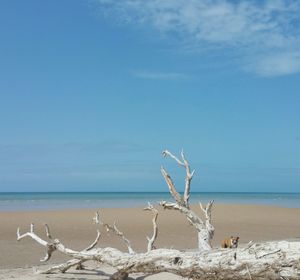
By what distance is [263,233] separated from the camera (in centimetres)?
1758

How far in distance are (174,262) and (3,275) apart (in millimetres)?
3689

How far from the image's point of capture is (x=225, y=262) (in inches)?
222

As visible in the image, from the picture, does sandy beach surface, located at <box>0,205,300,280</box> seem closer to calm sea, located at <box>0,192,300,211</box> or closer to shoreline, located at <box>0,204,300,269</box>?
shoreline, located at <box>0,204,300,269</box>

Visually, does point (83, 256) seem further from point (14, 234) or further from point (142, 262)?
point (14, 234)

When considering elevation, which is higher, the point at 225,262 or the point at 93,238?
the point at 225,262

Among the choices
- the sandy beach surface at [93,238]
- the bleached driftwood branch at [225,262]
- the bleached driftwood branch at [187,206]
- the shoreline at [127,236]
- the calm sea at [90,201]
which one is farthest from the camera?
the calm sea at [90,201]

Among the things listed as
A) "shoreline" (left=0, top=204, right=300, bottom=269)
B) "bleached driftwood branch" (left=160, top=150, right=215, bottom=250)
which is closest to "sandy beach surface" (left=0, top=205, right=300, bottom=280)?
"shoreline" (left=0, top=204, right=300, bottom=269)

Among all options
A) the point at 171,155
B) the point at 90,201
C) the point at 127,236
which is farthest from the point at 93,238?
the point at 90,201

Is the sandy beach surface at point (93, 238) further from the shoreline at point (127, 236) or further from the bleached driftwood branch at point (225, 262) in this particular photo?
the bleached driftwood branch at point (225, 262)

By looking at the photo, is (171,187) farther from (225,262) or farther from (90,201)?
(90,201)

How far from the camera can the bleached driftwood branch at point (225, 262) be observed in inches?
207

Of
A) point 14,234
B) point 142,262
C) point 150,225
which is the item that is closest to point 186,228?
point 150,225

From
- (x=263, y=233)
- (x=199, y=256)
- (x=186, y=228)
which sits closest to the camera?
(x=199, y=256)

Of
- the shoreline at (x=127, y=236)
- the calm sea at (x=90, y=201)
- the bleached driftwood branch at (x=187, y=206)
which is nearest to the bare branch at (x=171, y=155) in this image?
the bleached driftwood branch at (x=187, y=206)
